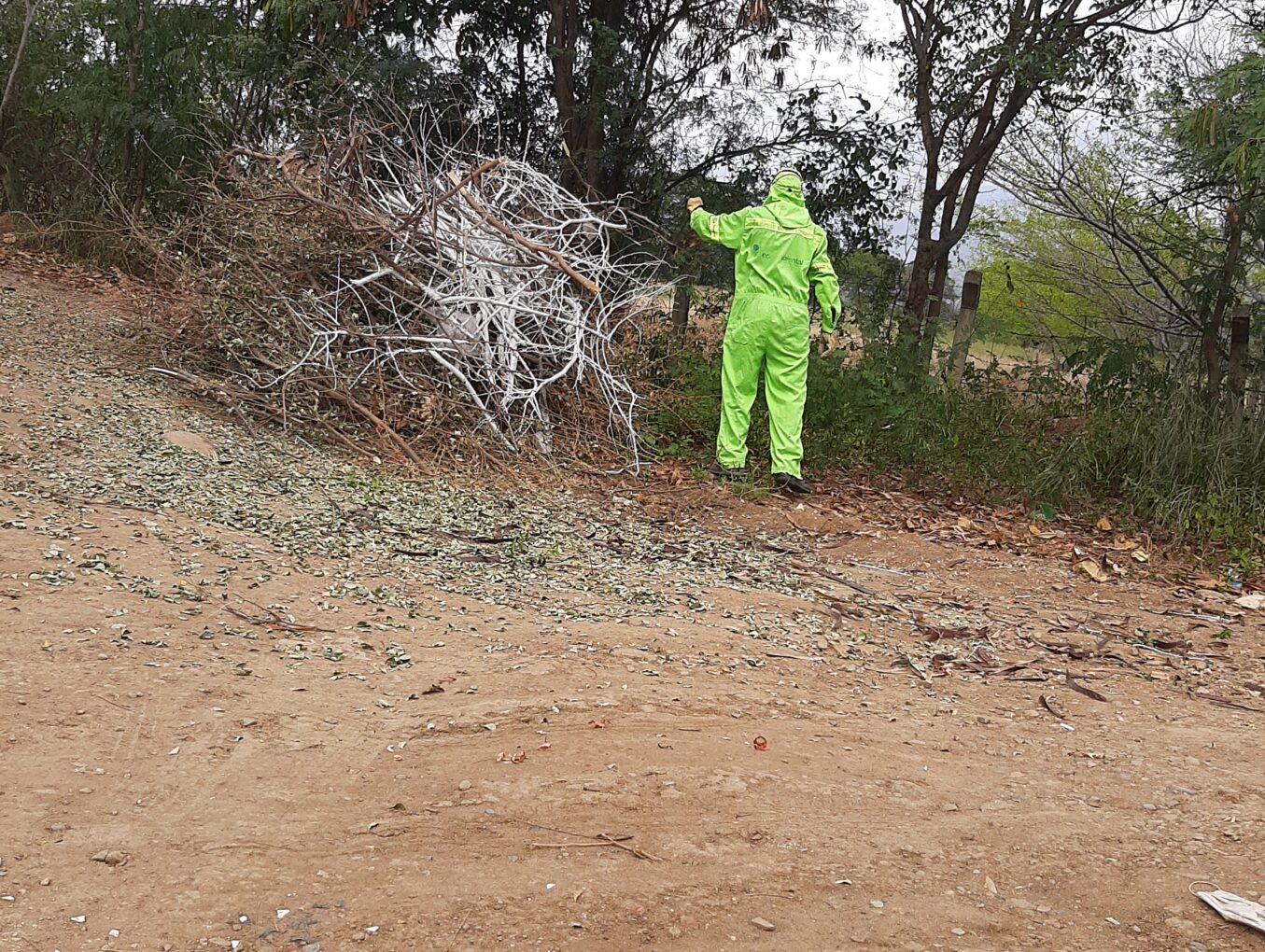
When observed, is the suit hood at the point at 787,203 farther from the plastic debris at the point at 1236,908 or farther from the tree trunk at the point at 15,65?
the tree trunk at the point at 15,65

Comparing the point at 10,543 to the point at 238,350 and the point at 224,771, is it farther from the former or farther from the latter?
the point at 238,350

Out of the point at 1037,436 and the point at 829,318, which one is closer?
the point at 829,318

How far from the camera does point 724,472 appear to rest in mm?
6645

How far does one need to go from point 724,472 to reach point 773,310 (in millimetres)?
1002

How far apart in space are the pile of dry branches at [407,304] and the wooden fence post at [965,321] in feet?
8.38

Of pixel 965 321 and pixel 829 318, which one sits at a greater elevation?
pixel 965 321

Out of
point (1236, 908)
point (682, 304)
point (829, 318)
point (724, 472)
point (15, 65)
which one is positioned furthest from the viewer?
point (15, 65)

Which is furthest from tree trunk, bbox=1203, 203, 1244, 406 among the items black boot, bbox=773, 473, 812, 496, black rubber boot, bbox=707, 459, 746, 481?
black rubber boot, bbox=707, 459, 746, 481

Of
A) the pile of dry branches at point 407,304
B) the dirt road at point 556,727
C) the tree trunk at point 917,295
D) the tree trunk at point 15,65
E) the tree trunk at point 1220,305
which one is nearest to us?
the dirt road at point 556,727

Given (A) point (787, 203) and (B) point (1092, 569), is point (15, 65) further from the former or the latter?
(B) point (1092, 569)

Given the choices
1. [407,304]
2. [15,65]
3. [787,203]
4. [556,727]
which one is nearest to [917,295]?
[787,203]

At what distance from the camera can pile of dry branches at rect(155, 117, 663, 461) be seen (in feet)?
20.7

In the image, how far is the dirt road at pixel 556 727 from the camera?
2.32 m

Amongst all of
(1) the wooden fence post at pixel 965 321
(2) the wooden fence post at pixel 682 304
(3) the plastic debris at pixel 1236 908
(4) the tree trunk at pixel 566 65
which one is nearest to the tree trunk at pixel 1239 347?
(1) the wooden fence post at pixel 965 321
